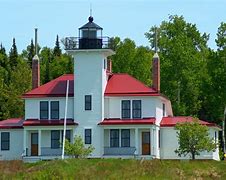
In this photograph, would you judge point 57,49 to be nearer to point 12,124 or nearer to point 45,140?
point 12,124

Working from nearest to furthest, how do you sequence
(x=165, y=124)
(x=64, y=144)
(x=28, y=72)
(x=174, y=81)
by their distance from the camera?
(x=64, y=144) → (x=165, y=124) → (x=174, y=81) → (x=28, y=72)

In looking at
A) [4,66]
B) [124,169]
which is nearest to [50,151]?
[124,169]

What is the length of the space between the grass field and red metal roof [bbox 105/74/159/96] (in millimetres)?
11912

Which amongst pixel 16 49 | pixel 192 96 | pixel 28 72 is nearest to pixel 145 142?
pixel 192 96

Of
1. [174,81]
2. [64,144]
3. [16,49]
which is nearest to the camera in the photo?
[64,144]

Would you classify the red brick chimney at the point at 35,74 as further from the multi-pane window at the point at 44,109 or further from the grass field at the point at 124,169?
the grass field at the point at 124,169

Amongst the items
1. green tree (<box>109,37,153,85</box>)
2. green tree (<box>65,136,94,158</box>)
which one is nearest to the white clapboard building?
green tree (<box>65,136,94,158</box>)

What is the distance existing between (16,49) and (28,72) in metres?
17.7

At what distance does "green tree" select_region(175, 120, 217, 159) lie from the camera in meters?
58.2

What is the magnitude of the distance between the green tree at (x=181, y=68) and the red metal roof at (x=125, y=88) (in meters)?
12.7

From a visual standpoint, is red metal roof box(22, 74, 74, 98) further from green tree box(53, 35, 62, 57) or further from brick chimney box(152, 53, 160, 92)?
green tree box(53, 35, 62, 57)

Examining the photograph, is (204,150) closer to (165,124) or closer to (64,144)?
(165,124)

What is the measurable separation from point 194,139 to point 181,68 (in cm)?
1846

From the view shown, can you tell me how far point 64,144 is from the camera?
5909cm
